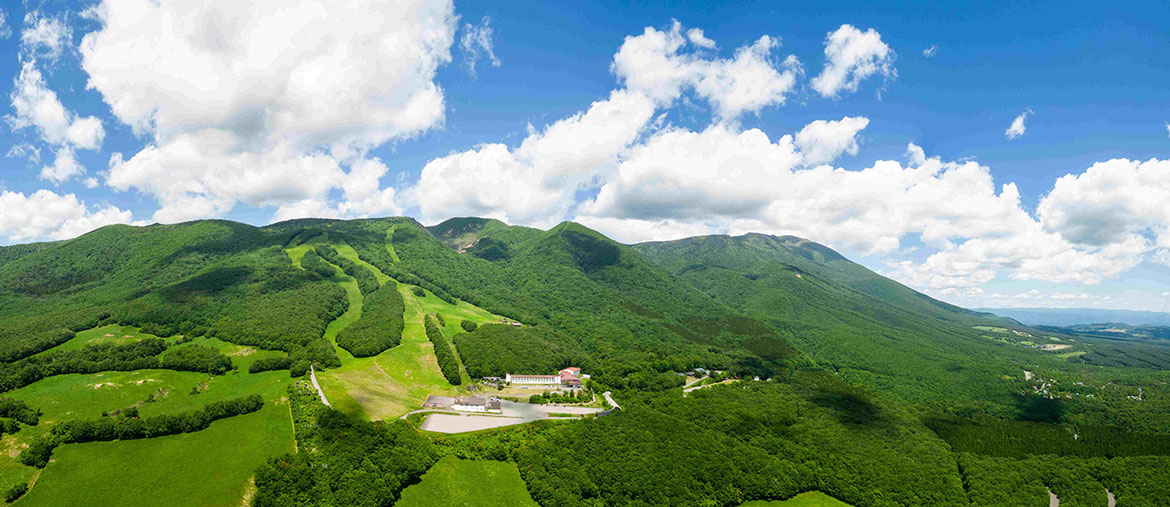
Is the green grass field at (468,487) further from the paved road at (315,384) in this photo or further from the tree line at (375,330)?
the tree line at (375,330)

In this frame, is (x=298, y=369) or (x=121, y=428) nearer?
(x=121, y=428)

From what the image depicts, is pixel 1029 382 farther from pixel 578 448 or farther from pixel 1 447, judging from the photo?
pixel 1 447

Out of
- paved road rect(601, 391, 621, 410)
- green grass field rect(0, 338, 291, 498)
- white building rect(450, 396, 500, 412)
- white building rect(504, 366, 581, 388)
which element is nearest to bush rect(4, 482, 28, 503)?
green grass field rect(0, 338, 291, 498)

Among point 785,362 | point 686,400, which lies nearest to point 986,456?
point 686,400

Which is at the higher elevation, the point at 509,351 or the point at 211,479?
the point at 509,351

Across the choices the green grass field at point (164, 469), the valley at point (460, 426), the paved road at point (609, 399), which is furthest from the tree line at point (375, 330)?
the paved road at point (609, 399)

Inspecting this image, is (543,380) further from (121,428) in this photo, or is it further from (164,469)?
(121,428)

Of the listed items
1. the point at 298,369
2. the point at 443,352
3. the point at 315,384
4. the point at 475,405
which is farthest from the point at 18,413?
the point at 443,352
